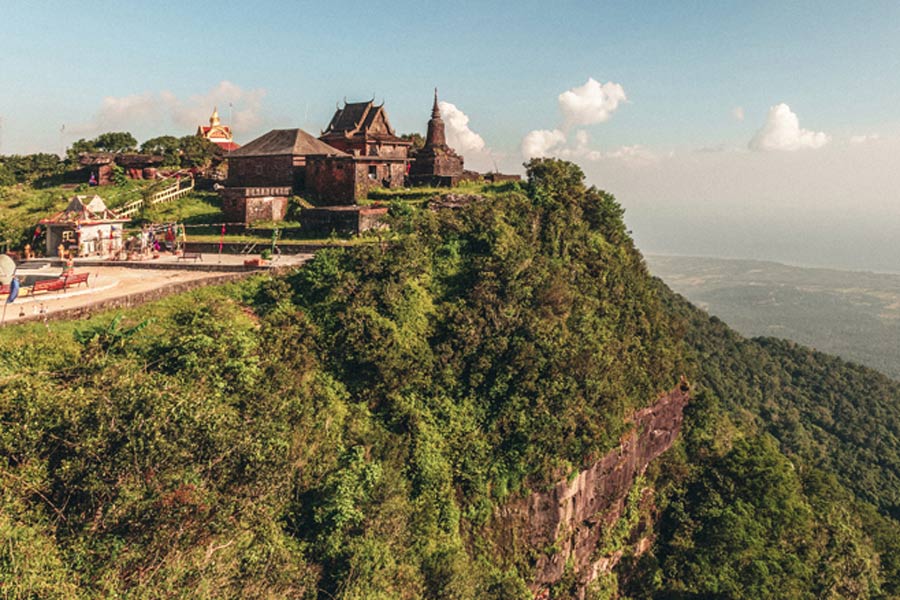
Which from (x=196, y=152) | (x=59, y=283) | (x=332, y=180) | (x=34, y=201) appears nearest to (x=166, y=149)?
(x=196, y=152)

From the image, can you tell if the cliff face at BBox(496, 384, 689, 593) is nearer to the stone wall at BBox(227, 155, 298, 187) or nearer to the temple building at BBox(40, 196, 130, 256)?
the temple building at BBox(40, 196, 130, 256)

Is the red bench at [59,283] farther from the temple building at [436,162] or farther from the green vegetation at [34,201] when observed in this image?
the temple building at [436,162]

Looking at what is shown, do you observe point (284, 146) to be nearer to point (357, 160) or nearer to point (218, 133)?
point (357, 160)

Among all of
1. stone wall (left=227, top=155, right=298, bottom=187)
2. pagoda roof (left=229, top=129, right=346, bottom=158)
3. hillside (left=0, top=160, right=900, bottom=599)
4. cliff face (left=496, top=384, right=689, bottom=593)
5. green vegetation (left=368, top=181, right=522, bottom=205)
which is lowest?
cliff face (left=496, top=384, right=689, bottom=593)

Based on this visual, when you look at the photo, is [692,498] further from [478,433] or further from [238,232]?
→ [238,232]

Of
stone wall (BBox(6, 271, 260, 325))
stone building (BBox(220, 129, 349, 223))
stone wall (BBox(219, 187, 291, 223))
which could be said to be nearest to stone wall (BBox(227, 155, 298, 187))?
stone building (BBox(220, 129, 349, 223))

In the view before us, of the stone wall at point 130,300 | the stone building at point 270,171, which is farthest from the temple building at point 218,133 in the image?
the stone wall at point 130,300

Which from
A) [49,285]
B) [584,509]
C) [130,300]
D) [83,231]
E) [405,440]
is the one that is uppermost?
[83,231]
